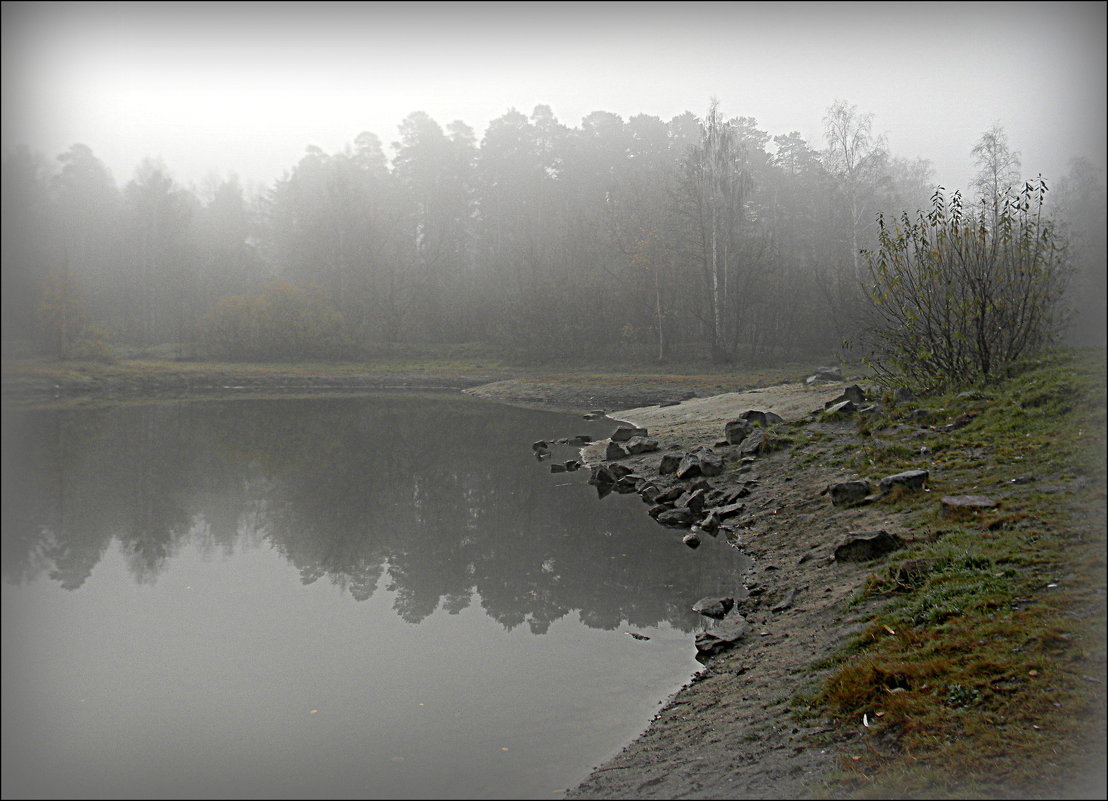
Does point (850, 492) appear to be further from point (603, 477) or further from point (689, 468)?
point (603, 477)

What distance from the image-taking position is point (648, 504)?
13.0m

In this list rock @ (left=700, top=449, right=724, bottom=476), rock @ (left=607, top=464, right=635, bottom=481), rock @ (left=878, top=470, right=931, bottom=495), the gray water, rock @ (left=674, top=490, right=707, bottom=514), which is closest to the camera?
the gray water

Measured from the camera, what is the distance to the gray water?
15.2 ft

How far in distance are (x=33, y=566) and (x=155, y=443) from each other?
600 inches

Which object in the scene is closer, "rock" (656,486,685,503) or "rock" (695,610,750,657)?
"rock" (695,610,750,657)

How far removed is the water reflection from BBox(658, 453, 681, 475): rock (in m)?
1.70

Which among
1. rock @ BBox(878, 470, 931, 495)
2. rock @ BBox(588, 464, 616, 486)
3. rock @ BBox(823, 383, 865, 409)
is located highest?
rock @ BBox(823, 383, 865, 409)

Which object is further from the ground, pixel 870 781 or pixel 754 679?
pixel 870 781

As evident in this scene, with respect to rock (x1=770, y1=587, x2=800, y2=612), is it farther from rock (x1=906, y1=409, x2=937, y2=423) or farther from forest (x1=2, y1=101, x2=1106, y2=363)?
forest (x1=2, y1=101, x2=1106, y2=363)

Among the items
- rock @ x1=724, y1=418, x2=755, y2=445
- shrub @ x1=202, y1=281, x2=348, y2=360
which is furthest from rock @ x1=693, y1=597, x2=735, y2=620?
shrub @ x1=202, y1=281, x2=348, y2=360

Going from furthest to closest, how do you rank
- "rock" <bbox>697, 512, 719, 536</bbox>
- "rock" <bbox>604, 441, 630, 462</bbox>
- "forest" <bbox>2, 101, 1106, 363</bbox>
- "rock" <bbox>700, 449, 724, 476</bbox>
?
"forest" <bbox>2, 101, 1106, 363</bbox>
"rock" <bbox>604, 441, 630, 462</bbox>
"rock" <bbox>700, 449, 724, 476</bbox>
"rock" <bbox>697, 512, 719, 536</bbox>

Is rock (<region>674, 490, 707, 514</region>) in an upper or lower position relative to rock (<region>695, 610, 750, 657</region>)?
upper

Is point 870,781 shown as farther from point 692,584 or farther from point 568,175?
point 568,175

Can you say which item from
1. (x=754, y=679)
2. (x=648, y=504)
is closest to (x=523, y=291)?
(x=648, y=504)
